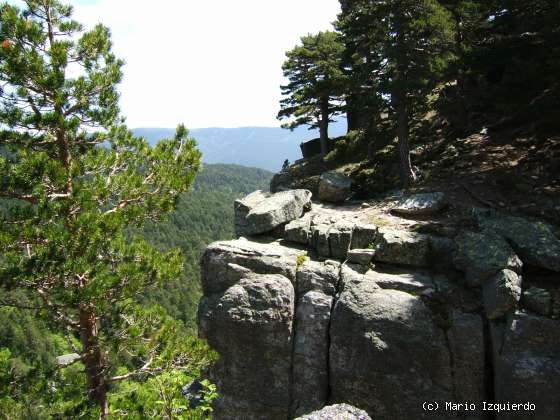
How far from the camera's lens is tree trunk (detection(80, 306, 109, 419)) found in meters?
9.34

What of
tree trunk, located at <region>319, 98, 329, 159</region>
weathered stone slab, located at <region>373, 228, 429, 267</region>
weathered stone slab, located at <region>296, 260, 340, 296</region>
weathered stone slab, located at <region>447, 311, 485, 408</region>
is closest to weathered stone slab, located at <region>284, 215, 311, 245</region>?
weathered stone slab, located at <region>296, 260, 340, 296</region>

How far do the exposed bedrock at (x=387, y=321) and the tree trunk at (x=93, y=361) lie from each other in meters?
4.93

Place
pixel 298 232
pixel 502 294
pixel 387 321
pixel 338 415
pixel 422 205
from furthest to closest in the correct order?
1. pixel 298 232
2. pixel 422 205
3. pixel 387 321
4. pixel 502 294
5. pixel 338 415

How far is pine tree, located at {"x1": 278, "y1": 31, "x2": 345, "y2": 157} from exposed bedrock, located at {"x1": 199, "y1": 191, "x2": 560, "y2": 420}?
12.8 m

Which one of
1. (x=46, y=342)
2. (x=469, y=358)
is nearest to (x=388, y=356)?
(x=469, y=358)

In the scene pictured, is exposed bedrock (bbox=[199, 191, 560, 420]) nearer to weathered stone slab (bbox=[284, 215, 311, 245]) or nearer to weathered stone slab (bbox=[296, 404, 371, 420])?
weathered stone slab (bbox=[284, 215, 311, 245])

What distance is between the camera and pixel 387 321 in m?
12.4

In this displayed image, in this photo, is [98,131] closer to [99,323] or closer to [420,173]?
[99,323]

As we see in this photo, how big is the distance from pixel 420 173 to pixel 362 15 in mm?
7508

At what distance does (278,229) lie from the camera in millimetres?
16953

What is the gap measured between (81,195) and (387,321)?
9.02 metres

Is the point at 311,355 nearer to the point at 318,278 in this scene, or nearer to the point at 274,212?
the point at 318,278

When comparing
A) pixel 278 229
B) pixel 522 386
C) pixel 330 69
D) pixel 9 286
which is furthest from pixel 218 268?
pixel 330 69

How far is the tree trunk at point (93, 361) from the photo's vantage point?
9.34m
